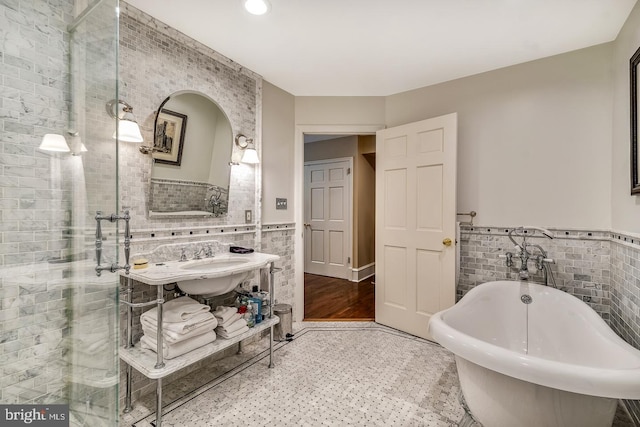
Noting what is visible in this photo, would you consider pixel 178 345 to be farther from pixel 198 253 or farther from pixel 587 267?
pixel 587 267

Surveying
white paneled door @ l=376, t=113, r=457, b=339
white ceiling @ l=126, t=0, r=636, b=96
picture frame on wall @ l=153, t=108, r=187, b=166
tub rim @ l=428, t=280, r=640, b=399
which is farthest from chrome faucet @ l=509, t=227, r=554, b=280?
picture frame on wall @ l=153, t=108, r=187, b=166

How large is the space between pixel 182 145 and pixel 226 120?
45cm

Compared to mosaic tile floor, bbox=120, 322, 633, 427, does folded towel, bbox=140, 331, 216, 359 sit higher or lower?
higher

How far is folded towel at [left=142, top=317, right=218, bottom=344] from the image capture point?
1597 mm

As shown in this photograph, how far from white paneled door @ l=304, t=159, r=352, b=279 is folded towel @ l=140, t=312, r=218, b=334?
321 cm

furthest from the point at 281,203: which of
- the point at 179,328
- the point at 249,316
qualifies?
the point at 179,328

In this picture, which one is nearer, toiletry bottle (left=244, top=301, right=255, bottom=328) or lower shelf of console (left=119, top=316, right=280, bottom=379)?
lower shelf of console (left=119, top=316, right=280, bottom=379)

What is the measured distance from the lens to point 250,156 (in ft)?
7.91

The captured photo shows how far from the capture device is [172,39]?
6.46 ft

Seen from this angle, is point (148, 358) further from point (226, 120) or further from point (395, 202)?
point (395, 202)

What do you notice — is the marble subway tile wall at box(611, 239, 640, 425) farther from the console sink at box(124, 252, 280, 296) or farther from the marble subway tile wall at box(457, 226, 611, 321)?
the console sink at box(124, 252, 280, 296)

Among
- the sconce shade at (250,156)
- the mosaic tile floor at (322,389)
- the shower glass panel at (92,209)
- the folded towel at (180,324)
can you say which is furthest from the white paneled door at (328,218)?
the shower glass panel at (92,209)

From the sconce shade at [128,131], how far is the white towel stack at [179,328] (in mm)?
1017

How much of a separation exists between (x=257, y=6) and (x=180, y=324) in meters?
1.90
